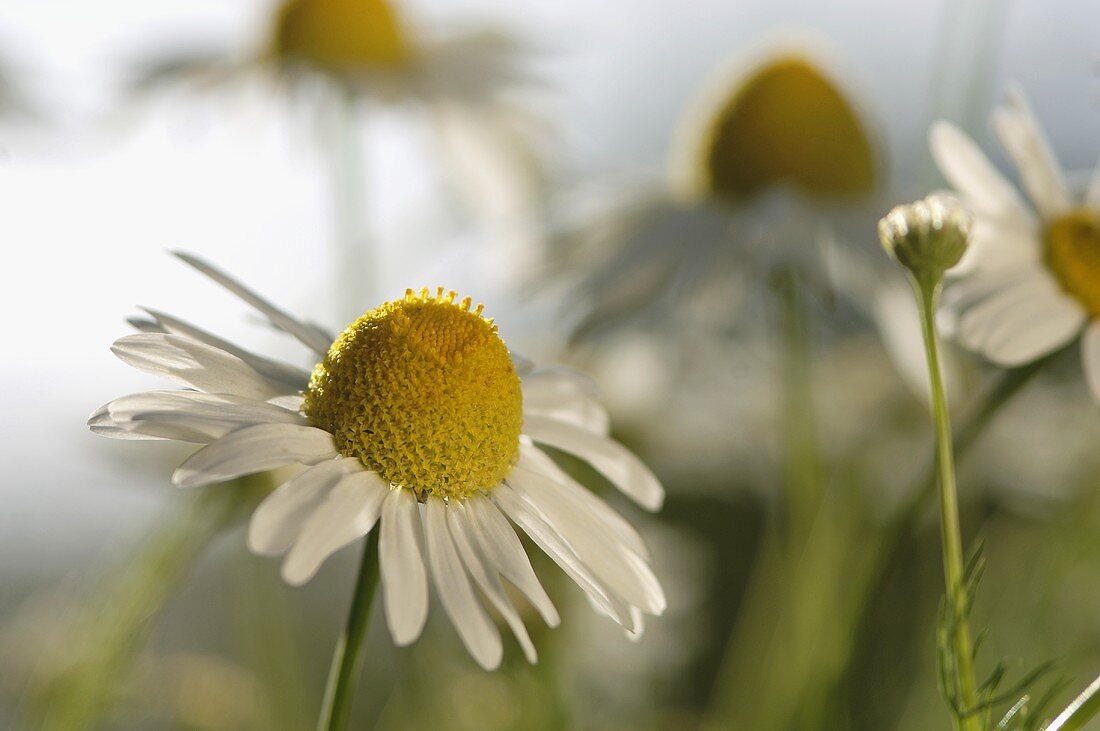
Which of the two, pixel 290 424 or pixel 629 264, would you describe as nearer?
pixel 290 424

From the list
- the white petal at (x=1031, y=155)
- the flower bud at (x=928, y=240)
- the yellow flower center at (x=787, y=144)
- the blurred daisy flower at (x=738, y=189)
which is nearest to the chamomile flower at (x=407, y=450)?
the flower bud at (x=928, y=240)

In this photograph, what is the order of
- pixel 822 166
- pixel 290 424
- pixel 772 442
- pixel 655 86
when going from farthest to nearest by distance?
pixel 655 86 < pixel 772 442 < pixel 822 166 < pixel 290 424

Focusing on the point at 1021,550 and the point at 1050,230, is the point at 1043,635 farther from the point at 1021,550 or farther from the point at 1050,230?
the point at 1050,230

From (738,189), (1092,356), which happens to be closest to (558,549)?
(1092,356)

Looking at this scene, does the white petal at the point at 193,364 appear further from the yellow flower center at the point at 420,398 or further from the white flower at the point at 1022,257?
the white flower at the point at 1022,257

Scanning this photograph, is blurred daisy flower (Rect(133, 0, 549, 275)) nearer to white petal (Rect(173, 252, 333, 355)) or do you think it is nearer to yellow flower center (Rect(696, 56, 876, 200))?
yellow flower center (Rect(696, 56, 876, 200))

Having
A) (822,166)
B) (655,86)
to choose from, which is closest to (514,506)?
(822,166)

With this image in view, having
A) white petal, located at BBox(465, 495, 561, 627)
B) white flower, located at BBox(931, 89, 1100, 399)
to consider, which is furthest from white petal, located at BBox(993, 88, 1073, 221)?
white petal, located at BBox(465, 495, 561, 627)
